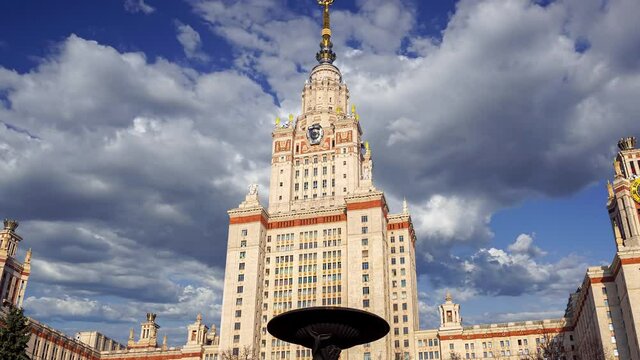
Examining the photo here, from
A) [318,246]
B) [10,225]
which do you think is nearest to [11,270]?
[10,225]

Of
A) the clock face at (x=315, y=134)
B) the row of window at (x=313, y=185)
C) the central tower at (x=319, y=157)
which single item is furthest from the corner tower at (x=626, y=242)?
the clock face at (x=315, y=134)

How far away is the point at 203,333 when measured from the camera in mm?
124000

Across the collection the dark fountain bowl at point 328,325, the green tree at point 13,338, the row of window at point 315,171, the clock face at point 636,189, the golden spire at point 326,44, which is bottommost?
the dark fountain bowl at point 328,325

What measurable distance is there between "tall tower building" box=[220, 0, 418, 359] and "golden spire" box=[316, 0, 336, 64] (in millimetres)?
19946

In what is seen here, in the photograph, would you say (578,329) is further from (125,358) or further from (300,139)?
(125,358)

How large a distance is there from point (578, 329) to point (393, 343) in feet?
117

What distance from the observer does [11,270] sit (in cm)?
11138

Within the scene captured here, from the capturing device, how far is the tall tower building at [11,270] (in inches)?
→ 4269

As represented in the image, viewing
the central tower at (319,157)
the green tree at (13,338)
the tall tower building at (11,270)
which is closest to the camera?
the green tree at (13,338)

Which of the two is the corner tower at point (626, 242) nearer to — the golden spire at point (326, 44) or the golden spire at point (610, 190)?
the golden spire at point (610, 190)

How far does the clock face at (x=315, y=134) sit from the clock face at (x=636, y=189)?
228 ft

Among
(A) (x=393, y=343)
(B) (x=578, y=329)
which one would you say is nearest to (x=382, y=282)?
(A) (x=393, y=343)

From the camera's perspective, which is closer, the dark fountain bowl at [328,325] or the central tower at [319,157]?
the dark fountain bowl at [328,325]

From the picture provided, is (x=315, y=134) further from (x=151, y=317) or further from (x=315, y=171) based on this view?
(x=151, y=317)
